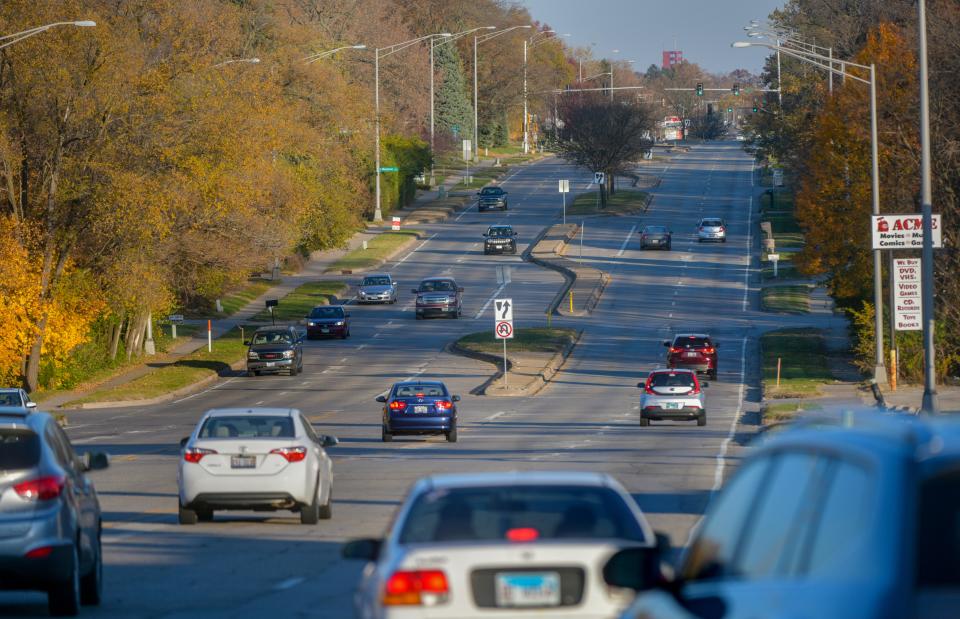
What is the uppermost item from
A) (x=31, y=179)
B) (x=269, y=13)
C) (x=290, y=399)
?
(x=269, y=13)

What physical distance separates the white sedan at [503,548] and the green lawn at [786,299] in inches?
2587

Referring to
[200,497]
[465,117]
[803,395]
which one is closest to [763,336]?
[803,395]

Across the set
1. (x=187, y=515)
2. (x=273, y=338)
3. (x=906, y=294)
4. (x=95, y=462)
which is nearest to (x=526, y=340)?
(x=273, y=338)

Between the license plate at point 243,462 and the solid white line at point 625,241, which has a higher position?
the solid white line at point 625,241

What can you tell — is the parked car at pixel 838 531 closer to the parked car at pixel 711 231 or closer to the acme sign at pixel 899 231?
the acme sign at pixel 899 231

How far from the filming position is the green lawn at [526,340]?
6047 cm

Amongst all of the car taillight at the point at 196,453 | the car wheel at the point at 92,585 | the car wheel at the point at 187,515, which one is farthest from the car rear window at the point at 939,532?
the car wheel at the point at 187,515

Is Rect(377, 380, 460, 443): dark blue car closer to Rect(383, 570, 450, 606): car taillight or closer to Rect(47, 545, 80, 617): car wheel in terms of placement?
Rect(47, 545, 80, 617): car wheel

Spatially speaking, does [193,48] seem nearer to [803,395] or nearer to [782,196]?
[803,395]

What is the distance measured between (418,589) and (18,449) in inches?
226

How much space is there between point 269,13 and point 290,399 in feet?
127

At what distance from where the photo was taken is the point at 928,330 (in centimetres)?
2795

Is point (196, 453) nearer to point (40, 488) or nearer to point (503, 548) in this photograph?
point (40, 488)

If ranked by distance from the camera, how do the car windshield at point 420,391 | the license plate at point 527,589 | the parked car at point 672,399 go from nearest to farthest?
the license plate at point 527,589 → the car windshield at point 420,391 → the parked car at point 672,399
